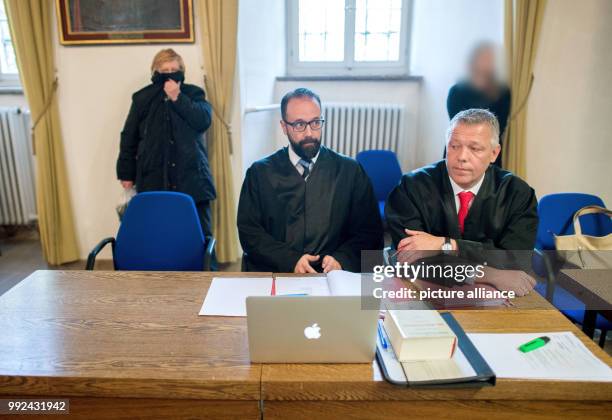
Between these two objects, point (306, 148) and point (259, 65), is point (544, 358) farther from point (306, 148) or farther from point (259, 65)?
point (259, 65)

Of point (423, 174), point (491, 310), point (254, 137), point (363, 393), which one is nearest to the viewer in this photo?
point (363, 393)

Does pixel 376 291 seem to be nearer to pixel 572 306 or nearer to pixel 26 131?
pixel 572 306

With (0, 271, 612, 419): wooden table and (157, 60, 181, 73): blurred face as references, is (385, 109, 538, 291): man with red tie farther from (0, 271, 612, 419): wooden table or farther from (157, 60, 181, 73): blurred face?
(157, 60, 181, 73): blurred face

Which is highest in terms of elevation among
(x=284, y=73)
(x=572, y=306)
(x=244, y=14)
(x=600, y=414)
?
(x=244, y=14)

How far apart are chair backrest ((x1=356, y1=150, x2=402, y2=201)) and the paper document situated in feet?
6.14

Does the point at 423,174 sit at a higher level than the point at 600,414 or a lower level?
higher

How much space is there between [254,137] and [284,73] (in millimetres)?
1101

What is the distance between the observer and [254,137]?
138 inches

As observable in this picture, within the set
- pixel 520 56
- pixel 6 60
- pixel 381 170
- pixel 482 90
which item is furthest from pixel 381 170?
pixel 6 60

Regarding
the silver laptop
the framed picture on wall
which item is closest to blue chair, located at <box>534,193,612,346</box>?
the silver laptop

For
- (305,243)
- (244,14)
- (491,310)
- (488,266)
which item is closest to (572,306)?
(488,266)

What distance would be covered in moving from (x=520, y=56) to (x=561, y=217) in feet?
3.95

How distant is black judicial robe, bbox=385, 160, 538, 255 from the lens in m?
1.54

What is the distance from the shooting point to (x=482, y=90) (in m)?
2.58
